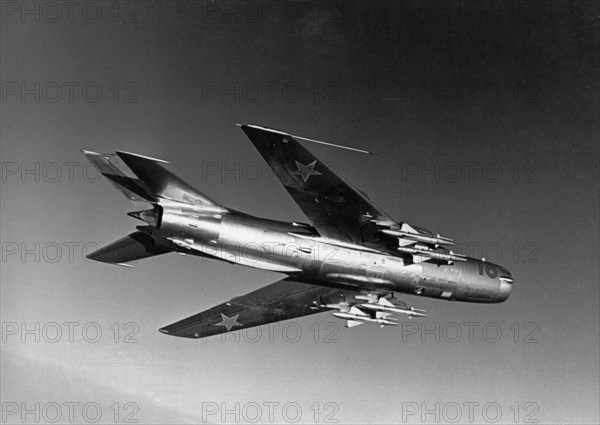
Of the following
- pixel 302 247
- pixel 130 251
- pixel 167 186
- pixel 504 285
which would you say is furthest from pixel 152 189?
pixel 504 285

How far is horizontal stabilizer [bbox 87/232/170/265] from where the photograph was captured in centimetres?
1581

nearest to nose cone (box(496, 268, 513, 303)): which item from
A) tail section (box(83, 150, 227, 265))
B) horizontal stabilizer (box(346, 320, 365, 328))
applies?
horizontal stabilizer (box(346, 320, 365, 328))

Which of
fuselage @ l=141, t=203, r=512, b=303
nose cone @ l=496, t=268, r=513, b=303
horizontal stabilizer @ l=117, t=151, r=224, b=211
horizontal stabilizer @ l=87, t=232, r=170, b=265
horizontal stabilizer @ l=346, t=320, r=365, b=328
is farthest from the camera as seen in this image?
nose cone @ l=496, t=268, r=513, b=303

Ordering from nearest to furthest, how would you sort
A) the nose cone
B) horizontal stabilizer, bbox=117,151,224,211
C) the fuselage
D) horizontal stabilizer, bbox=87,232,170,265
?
horizontal stabilizer, bbox=117,151,224,211 → the fuselage → horizontal stabilizer, bbox=87,232,170,265 → the nose cone

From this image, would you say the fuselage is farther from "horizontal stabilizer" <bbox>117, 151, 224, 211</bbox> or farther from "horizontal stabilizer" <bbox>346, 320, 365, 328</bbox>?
"horizontal stabilizer" <bbox>346, 320, 365, 328</bbox>

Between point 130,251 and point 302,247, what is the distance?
13.8 feet

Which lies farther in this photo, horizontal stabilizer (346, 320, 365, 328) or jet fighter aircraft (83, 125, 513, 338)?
horizontal stabilizer (346, 320, 365, 328)

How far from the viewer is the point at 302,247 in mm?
15305

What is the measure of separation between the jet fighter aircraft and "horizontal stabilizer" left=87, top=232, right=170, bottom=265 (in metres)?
0.02

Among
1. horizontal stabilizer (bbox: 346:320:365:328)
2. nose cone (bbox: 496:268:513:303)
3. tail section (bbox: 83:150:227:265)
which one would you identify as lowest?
horizontal stabilizer (bbox: 346:320:365:328)

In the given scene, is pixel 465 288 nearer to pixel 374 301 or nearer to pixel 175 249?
pixel 374 301

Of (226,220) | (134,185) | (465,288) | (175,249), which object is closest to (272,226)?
(226,220)

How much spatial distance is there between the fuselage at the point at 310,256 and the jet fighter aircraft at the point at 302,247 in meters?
0.02

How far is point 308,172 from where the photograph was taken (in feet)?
48.2
